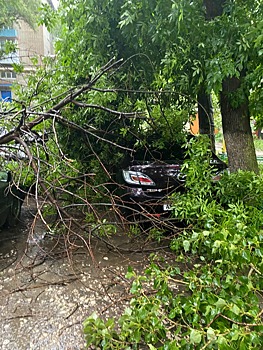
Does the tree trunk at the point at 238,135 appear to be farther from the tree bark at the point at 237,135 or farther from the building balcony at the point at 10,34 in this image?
the building balcony at the point at 10,34

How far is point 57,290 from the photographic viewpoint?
9.04 ft

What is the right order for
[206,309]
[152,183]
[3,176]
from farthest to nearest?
[3,176] → [152,183] → [206,309]

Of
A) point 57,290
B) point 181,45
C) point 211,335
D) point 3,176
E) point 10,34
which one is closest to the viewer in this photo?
point 211,335

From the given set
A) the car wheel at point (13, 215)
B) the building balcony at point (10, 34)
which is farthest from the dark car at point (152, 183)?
the building balcony at point (10, 34)

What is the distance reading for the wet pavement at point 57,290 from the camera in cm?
213

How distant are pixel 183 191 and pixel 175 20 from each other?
223 cm

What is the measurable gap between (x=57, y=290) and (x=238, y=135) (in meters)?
3.40

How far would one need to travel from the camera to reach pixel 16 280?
116 inches

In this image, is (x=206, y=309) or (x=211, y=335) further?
(x=206, y=309)

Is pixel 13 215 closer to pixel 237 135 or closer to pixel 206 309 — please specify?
pixel 206 309

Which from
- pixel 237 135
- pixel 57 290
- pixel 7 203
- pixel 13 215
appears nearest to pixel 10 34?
pixel 13 215

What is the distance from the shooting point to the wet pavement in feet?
7.00

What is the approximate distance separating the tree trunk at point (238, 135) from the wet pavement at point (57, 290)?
1948mm

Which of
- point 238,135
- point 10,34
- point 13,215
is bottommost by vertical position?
point 13,215
